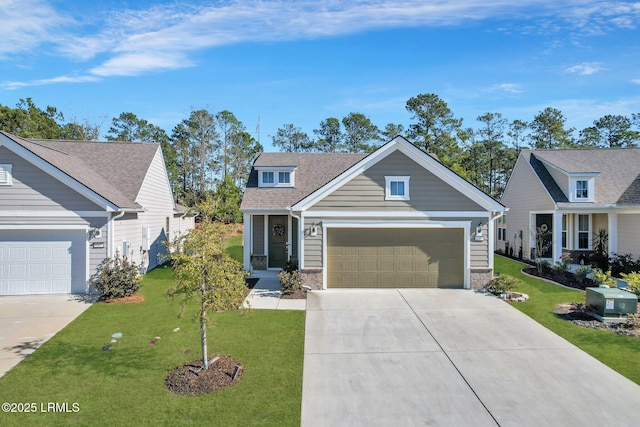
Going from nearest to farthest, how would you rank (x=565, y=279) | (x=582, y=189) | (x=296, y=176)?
1. (x=565, y=279)
2. (x=582, y=189)
3. (x=296, y=176)

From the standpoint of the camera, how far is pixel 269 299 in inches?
455

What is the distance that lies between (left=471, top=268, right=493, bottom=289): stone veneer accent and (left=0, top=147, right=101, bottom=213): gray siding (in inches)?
543

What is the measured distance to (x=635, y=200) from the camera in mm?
15719

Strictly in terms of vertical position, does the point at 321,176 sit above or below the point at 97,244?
above

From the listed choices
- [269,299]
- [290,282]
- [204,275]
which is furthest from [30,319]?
[290,282]

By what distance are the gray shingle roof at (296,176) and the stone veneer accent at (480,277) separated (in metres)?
6.68

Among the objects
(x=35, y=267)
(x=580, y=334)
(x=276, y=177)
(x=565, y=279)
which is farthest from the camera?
(x=276, y=177)

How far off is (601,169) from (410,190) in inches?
522

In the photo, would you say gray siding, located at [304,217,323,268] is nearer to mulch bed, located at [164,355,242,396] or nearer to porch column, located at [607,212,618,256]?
mulch bed, located at [164,355,242,396]

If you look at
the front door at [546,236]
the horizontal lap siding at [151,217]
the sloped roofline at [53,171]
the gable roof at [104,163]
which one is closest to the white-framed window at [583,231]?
the front door at [546,236]

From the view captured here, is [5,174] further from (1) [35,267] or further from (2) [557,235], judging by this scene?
(2) [557,235]

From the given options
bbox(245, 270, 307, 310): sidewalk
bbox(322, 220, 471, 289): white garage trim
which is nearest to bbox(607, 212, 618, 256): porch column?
bbox(322, 220, 471, 289): white garage trim

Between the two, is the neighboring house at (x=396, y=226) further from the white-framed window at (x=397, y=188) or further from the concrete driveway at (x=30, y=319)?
the concrete driveway at (x=30, y=319)

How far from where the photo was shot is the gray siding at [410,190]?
12.6 meters
